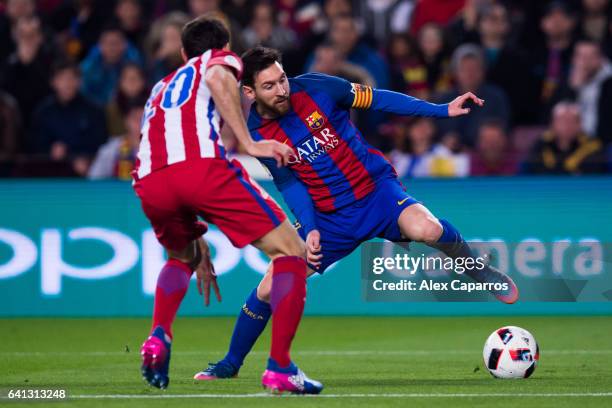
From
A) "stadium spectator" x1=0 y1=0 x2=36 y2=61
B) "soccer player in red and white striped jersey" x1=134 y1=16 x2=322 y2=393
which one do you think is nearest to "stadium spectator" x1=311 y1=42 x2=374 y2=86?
"stadium spectator" x1=0 y1=0 x2=36 y2=61

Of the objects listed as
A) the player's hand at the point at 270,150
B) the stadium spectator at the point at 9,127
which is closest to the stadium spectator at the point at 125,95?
the stadium spectator at the point at 9,127

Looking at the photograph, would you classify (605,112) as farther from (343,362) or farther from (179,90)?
(179,90)

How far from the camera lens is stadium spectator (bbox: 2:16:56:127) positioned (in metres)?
14.3

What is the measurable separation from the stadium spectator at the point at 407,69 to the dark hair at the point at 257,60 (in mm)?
6505

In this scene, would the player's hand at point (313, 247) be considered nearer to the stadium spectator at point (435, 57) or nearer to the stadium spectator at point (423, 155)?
the stadium spectator at point (423, 155)

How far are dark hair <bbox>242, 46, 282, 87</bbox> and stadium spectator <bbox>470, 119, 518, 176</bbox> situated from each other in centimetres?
488

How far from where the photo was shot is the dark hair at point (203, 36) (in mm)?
6555

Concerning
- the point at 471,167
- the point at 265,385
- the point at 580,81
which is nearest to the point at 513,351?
the point at 265,385

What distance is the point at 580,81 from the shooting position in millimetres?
13164

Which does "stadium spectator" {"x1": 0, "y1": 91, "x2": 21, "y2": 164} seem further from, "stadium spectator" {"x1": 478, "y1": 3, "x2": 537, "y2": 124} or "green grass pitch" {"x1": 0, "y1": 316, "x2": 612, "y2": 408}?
"stadium spectator" {"x1": 478, "y1": 3, "x2": 537, "y2": 124}

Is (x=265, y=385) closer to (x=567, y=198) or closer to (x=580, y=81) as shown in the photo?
(x=567, y=198)

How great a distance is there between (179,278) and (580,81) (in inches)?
297

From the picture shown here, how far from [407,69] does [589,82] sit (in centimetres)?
204

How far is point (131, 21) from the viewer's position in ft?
49.1
